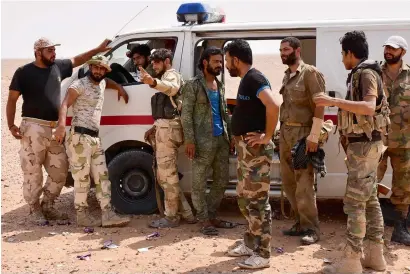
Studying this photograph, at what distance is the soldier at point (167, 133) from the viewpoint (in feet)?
19.1

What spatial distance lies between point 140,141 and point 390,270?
295 cm

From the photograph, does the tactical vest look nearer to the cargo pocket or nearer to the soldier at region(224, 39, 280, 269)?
the cargo pocket

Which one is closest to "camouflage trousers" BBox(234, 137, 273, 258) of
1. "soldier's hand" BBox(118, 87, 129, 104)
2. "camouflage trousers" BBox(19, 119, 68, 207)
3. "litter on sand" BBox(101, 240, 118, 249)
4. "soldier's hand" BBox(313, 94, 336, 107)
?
"soldier's hand" BBox(313, 94, 336, 107)

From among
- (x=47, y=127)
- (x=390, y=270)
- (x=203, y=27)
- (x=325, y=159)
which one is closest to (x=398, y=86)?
(x=325, y=159)

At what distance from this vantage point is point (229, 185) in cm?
621

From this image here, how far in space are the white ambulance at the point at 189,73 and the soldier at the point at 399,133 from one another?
313 mm

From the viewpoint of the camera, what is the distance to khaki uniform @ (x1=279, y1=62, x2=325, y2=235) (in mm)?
5289

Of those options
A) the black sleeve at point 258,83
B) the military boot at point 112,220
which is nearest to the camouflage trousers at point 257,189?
the black sleeve at point 258,83

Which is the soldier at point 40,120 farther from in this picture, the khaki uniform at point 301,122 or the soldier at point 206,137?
the khaki uniform at point 301,122

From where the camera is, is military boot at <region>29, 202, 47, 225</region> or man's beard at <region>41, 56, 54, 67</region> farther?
military boot at <region>29, 202, 47, 225</region>

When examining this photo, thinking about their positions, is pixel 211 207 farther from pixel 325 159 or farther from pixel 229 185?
pixel 325 159

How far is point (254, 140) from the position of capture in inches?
176

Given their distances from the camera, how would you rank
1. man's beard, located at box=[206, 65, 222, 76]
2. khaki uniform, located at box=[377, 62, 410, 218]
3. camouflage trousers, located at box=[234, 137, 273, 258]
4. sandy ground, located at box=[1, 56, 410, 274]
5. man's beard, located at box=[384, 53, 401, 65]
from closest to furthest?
1. camouflage trousers, located at box=[234, 137, 273, 258]
2. sandy ground, located at box=[1, 56, 410, 274]
3. man's beard, located at box=[384, 53, 401, 65]
4. khaki uniform, located at box=[377, 62, 410, 218]
5. man's beard, located at box=[206, 65, 222, 76]

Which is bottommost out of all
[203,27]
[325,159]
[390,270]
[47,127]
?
[390,270]
